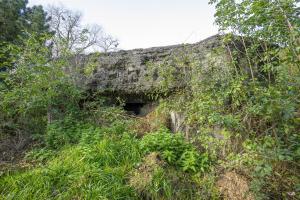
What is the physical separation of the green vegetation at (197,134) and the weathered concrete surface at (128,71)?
0.58 meters

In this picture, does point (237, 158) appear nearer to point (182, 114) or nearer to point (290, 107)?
point (290, 107)

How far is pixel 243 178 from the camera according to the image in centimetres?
245

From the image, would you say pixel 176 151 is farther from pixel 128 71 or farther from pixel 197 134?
pixel 128 71

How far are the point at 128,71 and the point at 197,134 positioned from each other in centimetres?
253

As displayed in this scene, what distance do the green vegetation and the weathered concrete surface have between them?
1.90 feet

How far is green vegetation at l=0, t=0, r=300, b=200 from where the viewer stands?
2248 millimetres

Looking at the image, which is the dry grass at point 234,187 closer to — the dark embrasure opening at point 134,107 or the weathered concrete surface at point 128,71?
the weathered concrete surface at point 128,71

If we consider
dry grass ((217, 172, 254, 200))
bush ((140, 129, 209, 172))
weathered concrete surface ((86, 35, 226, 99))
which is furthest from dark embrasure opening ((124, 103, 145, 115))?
dry grass ((217, 172, 254, 200))

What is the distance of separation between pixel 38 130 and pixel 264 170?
13.6 ft

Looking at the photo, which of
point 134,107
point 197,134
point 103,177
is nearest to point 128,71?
point 134,107

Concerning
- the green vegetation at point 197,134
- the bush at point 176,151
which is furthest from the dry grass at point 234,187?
the bush at point 176,151

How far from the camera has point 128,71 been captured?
16.6ft

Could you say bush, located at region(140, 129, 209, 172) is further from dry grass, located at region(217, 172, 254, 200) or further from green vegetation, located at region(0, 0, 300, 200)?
dry grass, located at region(217, 172, 254, 200)

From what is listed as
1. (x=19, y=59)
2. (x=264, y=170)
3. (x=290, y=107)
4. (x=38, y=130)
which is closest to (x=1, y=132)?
(x=38, y=130)
